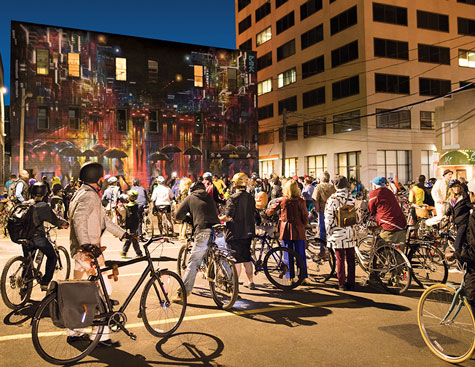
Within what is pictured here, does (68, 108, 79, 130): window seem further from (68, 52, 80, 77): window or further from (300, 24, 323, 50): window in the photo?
(300, 24, 323, 50): window

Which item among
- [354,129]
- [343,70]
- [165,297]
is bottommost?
[165,297]

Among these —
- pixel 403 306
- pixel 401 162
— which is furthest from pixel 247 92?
pixel 403 306

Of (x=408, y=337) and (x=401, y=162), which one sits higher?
(x=401, y=162)

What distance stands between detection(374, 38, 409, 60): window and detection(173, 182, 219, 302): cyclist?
35467 mm

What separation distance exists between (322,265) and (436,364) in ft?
16.8

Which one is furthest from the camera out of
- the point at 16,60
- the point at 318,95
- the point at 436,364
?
the point at 318,95

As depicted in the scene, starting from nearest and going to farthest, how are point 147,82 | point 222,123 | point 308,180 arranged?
point 308,180 < point 147,82 < point 222,123

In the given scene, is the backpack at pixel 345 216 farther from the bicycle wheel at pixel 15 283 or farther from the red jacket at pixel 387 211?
the bicycle wheel at pixel 15 283

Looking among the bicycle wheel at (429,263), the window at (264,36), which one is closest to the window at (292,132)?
the window at (264,36)

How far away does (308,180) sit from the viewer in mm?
14820

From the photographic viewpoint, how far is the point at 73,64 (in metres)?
30.3

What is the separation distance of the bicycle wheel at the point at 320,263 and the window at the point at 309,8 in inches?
1566

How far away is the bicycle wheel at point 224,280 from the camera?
6.21m

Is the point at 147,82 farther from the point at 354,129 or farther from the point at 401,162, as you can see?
the point at 401,162
